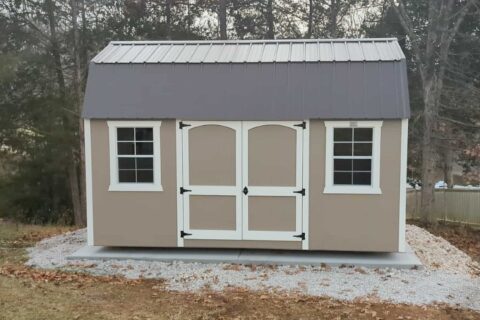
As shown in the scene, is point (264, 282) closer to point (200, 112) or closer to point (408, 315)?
point (408, 315)

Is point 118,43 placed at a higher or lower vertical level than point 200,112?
higher

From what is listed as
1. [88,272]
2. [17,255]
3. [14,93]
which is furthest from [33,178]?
[88,272]

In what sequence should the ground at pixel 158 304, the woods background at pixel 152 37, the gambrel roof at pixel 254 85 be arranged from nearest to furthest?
1. the ground at pixel 158 304
2. the gambrel roof at pixel 254 85
3. the woods background at pixel 152 37

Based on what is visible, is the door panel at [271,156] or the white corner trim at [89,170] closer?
the door panel at [271,156]

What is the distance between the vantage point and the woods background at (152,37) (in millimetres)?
14906

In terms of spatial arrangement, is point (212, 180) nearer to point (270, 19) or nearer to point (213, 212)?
point (213, 212)

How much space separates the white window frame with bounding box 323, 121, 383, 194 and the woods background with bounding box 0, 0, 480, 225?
7814 millimetres

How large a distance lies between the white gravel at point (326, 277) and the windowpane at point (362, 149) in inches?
66.8

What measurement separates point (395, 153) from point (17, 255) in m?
6.37

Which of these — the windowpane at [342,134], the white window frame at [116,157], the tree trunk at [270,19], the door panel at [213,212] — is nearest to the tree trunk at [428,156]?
the tree trunk at [270,19]

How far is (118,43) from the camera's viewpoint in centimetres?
899

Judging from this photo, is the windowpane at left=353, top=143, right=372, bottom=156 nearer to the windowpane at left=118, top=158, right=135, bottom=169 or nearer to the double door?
the double door

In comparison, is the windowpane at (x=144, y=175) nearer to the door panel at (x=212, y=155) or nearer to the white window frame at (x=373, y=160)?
the door panel at (x=212, y=155)

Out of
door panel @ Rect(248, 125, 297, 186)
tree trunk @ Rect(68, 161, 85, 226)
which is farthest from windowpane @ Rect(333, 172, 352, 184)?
tree trunk @ Rect(68, 161, 85, 226)
